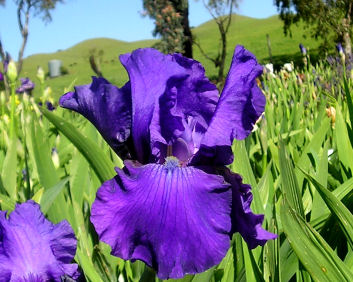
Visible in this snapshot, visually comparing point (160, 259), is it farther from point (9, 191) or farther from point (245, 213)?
point (9, 191)

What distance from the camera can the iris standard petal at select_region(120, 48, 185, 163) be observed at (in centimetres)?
55

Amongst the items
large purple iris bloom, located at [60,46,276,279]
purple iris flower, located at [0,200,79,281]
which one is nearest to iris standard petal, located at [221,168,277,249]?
large purple iris bloom, located at [60,46,276,279]

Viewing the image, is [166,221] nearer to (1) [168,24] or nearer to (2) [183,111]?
(2) [183,111]

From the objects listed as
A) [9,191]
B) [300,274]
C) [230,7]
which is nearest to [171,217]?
[300,274]

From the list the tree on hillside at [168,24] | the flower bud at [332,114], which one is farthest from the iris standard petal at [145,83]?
the tree on hillside at [168,24]

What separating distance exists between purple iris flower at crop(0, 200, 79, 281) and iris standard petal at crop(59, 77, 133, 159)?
0.44ft

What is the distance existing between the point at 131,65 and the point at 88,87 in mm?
59

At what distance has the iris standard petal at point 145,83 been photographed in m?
0.55

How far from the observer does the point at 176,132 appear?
57 centimetres

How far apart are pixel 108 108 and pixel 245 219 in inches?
8.2

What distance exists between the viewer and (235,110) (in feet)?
1.82

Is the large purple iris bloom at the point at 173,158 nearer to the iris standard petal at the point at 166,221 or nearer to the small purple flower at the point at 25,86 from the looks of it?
the iris standard petal at the point at 166,221

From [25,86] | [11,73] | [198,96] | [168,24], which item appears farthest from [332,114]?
[168,24]

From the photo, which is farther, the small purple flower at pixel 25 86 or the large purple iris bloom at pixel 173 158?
the small purple flower at pixel 25 86
